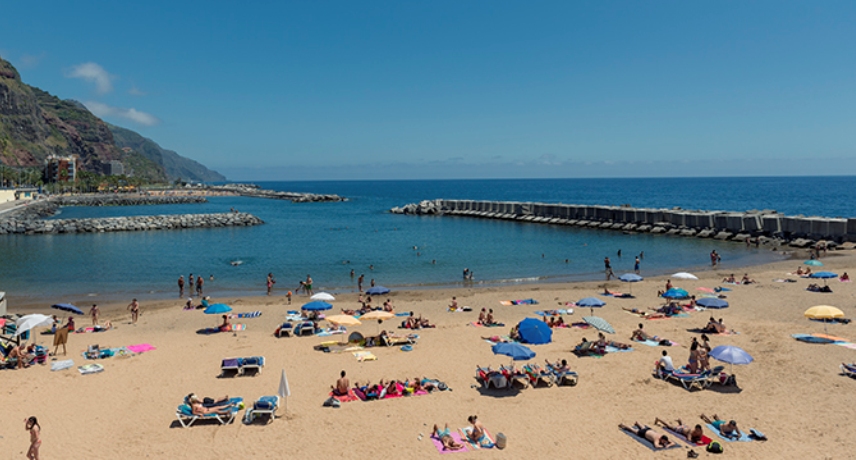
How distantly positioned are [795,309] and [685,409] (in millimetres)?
12205

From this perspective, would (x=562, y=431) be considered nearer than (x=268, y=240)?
Yes

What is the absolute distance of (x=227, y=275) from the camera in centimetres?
3334

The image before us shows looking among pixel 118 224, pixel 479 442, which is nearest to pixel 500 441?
pixel 479 442

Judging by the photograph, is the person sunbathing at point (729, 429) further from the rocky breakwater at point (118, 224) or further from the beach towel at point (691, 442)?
the rocky breakwater at point (118, 224)

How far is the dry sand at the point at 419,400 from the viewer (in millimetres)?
10734

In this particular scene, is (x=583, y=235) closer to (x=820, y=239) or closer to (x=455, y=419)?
(x=820, y=239)

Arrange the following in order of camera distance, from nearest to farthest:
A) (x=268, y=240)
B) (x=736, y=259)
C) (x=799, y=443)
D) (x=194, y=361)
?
(x=799, y=443) → (x=194, y=361) → (x=736, y=259) → (x=268, y=240)

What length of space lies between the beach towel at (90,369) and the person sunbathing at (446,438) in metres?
9.90

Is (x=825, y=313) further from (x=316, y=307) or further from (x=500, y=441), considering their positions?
(x=316, y=307)

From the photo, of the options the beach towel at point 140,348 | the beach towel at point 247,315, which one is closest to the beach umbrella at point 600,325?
the beach towel at point 247,315

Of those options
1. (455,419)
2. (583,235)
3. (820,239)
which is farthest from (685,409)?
(583,235)

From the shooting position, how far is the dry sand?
35.2 feet

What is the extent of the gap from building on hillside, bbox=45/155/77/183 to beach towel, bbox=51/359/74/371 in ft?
500

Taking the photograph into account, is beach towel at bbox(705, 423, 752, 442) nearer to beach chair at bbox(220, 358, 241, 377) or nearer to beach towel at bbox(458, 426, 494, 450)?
beach towel at bbox(458, 426, 494, 450)
